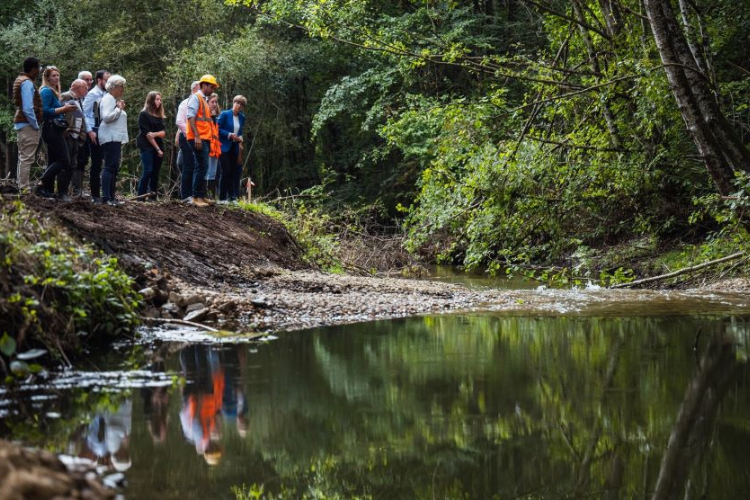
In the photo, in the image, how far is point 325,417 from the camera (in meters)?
5.10

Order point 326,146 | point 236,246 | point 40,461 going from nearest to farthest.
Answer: point 40,461 < point 236,246 < point 326,146

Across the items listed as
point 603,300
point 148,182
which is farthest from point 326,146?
point 603,300

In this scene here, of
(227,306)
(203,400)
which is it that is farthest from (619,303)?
(203,400)

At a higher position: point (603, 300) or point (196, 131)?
point (196, 131)

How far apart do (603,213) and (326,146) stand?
20.2 meters

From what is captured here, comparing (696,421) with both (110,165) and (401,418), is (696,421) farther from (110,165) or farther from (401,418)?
(110,165)

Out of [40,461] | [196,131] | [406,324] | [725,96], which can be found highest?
[725,96]

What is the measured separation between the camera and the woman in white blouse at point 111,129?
40.1 ft

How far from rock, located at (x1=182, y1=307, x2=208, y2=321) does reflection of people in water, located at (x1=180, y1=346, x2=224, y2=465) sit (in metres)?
1.22

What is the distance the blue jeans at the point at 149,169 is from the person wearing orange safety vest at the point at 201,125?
0.61 m

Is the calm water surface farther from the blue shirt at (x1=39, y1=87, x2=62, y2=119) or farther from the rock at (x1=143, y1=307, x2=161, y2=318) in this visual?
the blue shirt at (x1=39, y1=87, x2=62, y2=119)

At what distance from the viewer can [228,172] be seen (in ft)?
52.3

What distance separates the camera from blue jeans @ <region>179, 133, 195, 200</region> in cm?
1420

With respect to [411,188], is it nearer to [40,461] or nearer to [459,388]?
[459,388]
